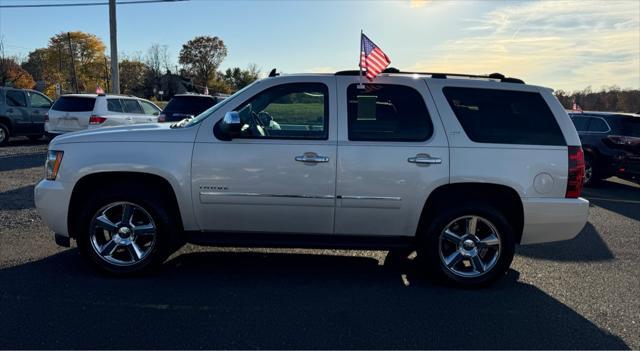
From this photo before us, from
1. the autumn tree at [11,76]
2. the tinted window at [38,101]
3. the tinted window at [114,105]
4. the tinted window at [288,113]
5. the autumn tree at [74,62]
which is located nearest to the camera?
the tinted window at [288,113]

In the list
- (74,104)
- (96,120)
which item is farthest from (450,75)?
(74,104)

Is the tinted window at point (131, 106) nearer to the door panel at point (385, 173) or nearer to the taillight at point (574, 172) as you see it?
the door panel at point (385, 173)

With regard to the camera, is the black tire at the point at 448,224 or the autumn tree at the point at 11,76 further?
the autumn tree at the point at 11,76

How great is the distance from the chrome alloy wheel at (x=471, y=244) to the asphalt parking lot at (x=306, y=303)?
0.75ft

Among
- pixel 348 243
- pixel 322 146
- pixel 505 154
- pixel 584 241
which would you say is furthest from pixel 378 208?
pixel 584 241

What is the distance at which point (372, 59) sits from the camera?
14.8 feet

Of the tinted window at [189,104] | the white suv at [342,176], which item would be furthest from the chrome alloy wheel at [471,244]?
the tinted window at [189,104]

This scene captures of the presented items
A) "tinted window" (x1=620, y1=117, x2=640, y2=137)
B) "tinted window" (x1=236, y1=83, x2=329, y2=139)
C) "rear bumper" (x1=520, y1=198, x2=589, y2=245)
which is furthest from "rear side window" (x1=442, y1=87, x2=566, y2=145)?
"tinted window" (x1=620, y1=117, x2=640, y2=137)

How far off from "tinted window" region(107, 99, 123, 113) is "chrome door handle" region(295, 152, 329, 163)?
442 inches

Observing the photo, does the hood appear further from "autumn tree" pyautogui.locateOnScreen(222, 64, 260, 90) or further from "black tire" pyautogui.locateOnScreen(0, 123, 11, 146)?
"autumn tree" pyautogui.locateOnScreen(222, 64, 260, 90)

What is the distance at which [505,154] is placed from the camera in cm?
429

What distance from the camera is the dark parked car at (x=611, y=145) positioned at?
10188 mm

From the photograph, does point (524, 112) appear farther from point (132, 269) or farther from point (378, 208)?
point (132, 269)

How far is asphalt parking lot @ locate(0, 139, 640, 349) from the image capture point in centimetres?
339
